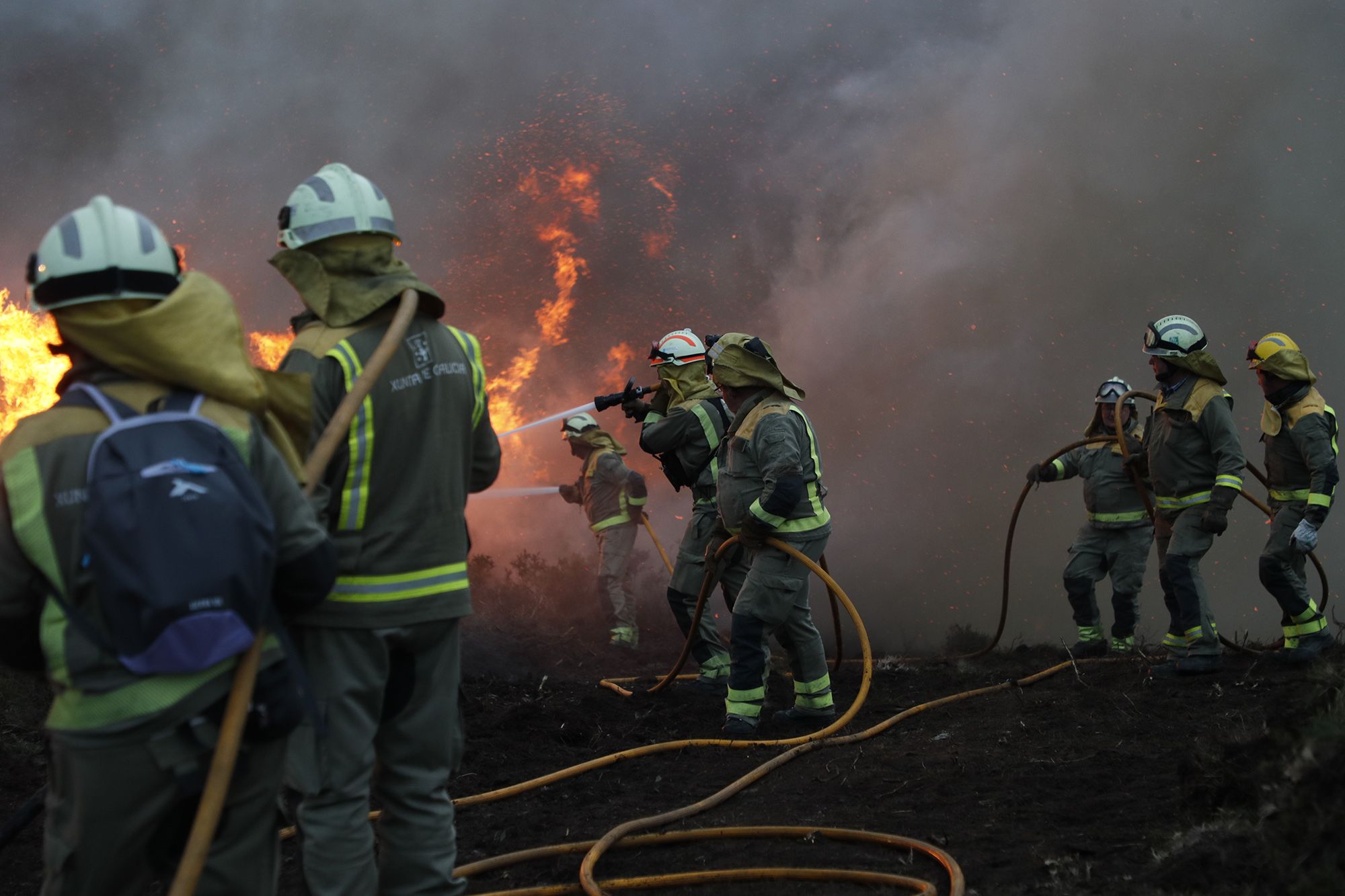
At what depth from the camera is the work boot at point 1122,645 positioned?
1023 cm

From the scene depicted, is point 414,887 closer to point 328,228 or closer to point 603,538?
point 328,228

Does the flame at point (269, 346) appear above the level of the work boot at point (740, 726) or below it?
above

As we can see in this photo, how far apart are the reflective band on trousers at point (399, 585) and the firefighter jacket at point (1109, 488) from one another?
8.29m

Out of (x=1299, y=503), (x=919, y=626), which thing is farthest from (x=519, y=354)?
(x=1299, y=503)

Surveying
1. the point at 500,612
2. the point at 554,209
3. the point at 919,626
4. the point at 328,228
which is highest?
the point at 554,209

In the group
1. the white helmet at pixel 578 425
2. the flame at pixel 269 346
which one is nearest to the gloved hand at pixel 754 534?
the white helmet at pixel 578 425

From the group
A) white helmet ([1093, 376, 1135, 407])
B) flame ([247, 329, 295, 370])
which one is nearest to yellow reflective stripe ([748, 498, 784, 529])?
white helmet ([1093, 376, 1135, 407])

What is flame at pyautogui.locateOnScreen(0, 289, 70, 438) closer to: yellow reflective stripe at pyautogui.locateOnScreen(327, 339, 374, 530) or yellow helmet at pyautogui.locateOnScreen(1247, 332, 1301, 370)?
yellow reflective stripe at pyautogui.locateOnScreen(327, 339, 374, 530)

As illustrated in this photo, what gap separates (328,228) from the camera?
340cm

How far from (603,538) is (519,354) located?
17.2 ft

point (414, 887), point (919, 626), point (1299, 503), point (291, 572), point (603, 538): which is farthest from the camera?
point (919, 626)

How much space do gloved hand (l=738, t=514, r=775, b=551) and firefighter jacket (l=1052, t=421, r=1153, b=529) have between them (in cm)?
Result: 458

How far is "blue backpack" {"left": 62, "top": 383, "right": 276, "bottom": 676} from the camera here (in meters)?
2.23

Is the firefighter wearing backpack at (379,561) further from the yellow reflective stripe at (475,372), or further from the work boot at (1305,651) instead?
the work boot at (1305,651)
